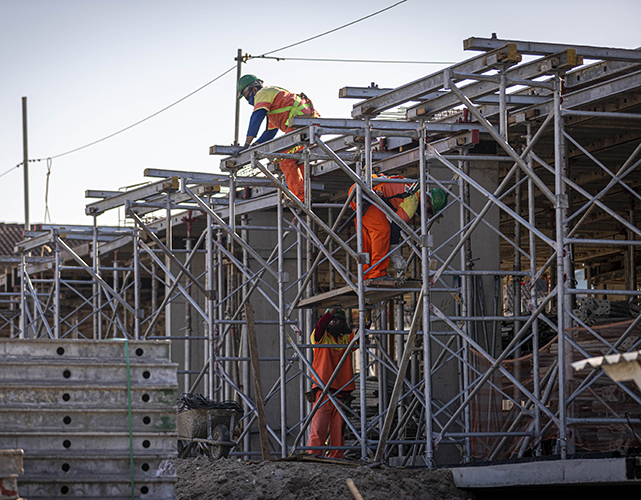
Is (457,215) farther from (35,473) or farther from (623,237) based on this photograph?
(35,473)

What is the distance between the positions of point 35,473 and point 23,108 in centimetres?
3197

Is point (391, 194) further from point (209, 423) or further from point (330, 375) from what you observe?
point (209, 423)

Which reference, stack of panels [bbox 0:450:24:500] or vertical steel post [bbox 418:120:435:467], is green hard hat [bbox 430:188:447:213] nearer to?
vertical steel post [bbox 418:120:435:467]

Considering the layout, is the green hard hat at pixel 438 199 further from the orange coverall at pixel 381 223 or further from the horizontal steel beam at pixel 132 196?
the horizontal steel beam at pixel 132 196

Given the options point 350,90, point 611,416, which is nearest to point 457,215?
point 350,90

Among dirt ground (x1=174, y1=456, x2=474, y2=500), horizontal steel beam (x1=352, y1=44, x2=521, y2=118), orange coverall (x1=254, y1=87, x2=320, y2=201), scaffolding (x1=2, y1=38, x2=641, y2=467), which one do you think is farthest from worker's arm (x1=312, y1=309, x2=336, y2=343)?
horizontal steel beam (x1=352, y1=44, x2=521, y2=118)

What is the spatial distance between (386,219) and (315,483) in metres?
3.51

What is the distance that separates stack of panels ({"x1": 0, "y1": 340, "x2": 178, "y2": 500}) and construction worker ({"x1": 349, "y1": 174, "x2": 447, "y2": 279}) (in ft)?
15.5

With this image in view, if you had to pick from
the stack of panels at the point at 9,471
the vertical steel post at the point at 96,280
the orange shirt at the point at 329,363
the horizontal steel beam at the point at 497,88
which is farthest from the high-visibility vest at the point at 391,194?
the vertical steel post at the point at 96,280

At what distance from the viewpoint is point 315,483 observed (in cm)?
1015

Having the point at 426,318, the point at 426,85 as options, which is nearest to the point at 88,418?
the point at 426,318

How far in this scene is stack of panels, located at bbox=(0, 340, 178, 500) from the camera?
7.43 m

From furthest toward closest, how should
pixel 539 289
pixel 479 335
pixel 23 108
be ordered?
pixel 23 108 < pixel 479 335 < pixel 539 289

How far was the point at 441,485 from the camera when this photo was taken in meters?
9.78
